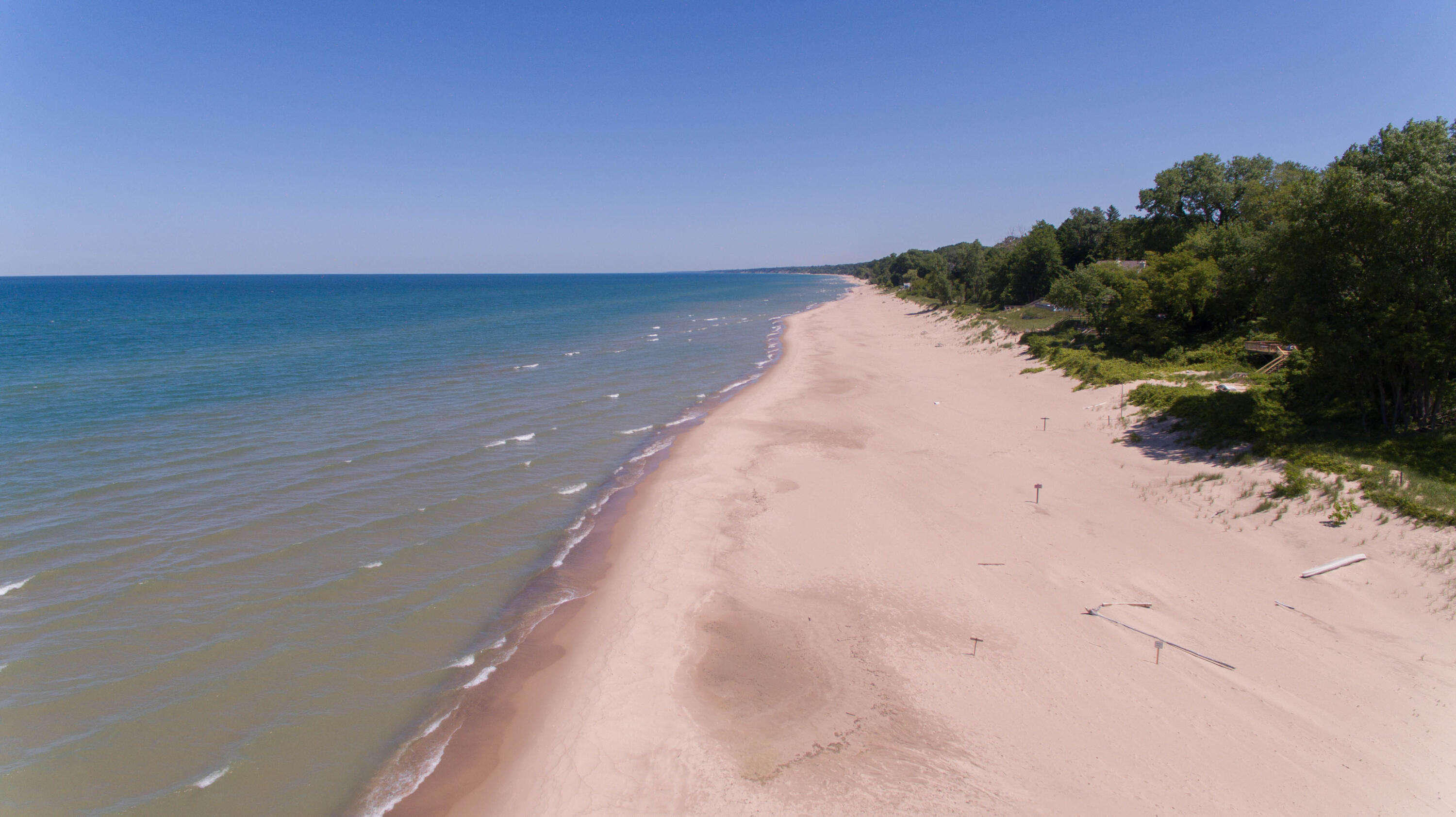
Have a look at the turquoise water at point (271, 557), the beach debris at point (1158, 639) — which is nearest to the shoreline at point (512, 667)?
the turquoise water at point (271, 557)

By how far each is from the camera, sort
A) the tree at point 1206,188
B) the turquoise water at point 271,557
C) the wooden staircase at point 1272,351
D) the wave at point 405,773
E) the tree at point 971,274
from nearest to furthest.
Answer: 1. the wave at point 405,773
2. the turquoise water at point 271,557
3. the wooden staircase at point 1272,351
4. the tree at point 1206,188
5. the tree at point 971,274

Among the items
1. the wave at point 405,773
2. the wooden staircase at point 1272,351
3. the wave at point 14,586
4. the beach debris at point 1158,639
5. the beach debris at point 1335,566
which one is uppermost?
the wooden staircase at point 1272,351

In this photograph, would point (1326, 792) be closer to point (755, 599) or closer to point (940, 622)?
point (940, 622)

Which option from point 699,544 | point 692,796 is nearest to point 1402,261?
point 699,544

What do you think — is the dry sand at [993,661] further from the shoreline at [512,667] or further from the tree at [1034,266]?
the tree at [1034,266]

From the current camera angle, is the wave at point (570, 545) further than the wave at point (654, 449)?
No

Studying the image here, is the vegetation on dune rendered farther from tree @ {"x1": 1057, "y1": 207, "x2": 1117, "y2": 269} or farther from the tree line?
tree @ {"x1": 1057, "y1": 207, "x2": 1117, "y2": 269}

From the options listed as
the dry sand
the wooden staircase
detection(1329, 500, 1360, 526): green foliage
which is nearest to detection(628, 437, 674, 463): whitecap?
Answer: the dry sand
